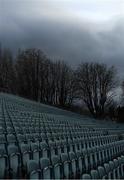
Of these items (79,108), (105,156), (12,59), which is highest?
(12,59)

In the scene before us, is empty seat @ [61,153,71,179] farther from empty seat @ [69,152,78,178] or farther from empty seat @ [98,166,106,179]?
empty seat @ [98,166,106,179]

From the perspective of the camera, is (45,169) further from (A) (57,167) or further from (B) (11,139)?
(B) (11,139)

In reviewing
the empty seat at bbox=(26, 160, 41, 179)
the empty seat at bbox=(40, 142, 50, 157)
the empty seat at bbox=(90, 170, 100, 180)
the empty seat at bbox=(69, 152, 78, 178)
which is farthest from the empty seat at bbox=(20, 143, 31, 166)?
the empty seat at bbox=(90, 170, 100, 180)

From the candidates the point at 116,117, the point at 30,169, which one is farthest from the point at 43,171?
the point at 116,117

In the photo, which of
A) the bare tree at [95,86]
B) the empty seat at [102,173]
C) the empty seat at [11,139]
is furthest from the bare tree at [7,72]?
the empty seat at [102,173]

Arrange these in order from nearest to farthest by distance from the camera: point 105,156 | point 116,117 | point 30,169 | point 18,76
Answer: point 30,169 → point 105,156 → point 116,117 → point 18,76

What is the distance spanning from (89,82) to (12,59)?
1256 cm

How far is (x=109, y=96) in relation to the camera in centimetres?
5494

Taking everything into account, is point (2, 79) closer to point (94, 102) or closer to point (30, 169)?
point (94, 102)

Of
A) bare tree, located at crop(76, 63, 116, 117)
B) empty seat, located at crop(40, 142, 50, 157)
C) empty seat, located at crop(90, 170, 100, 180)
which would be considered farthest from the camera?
bare tree, located at crop(76, 63, 116, 117)

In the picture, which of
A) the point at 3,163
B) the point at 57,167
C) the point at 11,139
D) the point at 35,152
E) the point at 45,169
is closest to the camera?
the point at 45,169

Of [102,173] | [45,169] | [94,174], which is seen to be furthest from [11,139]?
[94,174]

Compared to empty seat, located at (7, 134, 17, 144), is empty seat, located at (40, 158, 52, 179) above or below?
below

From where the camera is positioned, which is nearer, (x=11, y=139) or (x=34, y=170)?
(x=34, y=170)
